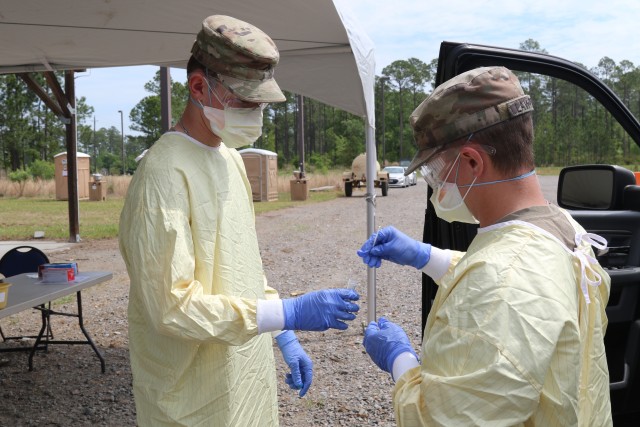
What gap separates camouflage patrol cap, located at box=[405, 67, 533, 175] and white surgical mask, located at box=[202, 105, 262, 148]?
90 cm

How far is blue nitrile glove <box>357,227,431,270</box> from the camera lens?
85.6 inches

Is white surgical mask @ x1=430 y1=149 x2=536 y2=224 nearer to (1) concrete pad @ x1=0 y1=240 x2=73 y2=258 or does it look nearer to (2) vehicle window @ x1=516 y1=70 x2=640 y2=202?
(1) concrete pad @ x1=0 y1=240 x2=73 y2=258

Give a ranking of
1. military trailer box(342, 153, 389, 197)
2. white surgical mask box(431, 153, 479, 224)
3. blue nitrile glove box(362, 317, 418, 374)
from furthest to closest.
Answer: military trailer box(342, 153, 389, 197) < blue nitrile glove box(362, 317, 418, 374) < white surgical mask box(431, 153, 479, 224)

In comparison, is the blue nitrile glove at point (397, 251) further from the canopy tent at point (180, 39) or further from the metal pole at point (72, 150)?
the metal pole at point (72, 150)

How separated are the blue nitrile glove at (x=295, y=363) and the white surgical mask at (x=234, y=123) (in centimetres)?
85

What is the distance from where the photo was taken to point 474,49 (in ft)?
8.41

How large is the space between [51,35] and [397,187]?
3173 cm

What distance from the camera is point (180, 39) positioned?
177 inches

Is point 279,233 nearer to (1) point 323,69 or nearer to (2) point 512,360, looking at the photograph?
(1) point 323,69

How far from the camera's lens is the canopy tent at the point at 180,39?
3.79 meters

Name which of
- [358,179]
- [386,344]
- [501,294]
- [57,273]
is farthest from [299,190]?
[501,294]

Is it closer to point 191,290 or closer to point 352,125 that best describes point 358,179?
point 191,290

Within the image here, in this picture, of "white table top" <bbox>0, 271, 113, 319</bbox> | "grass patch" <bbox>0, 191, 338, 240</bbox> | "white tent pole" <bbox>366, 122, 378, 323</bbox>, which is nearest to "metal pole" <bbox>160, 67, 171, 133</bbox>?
"grass patch" <bbox>0, 191, 338, 240</bbox>

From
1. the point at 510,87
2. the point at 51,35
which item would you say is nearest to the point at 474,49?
the point at 510,87
